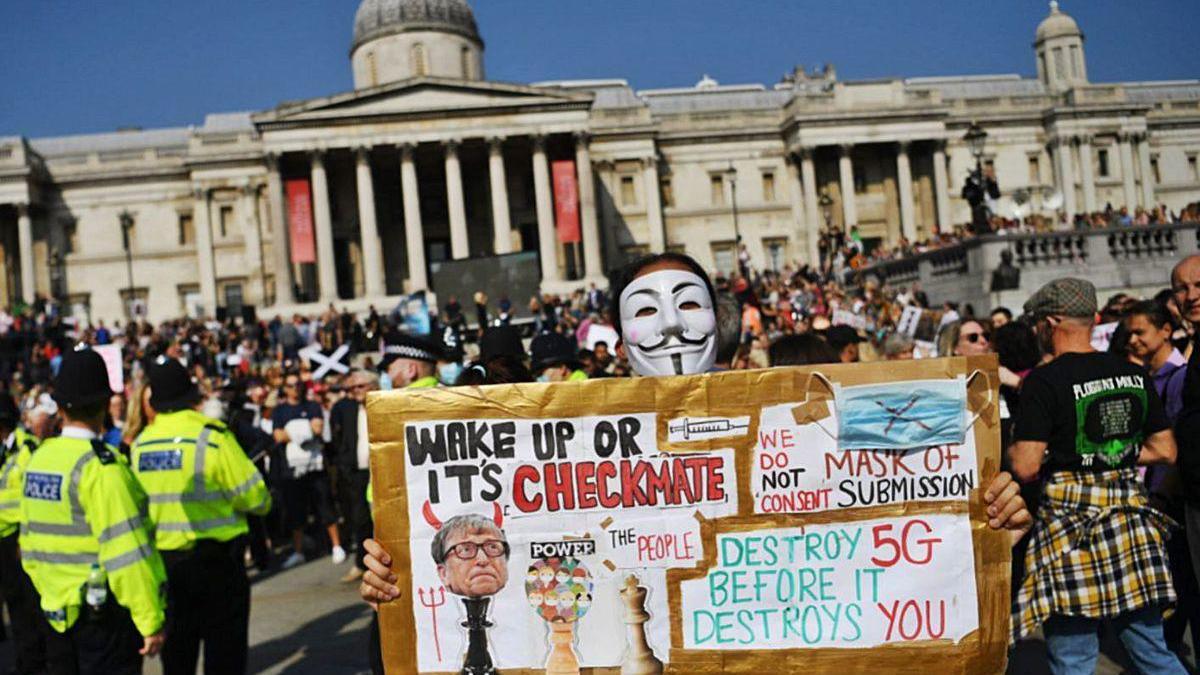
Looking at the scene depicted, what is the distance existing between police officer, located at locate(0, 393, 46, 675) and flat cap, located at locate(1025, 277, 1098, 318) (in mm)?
5510

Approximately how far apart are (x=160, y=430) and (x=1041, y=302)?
4.59 m

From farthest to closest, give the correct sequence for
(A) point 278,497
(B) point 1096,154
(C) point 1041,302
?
(B) point 1096,154 < (A) point 278,497 < (C) point 1041,302

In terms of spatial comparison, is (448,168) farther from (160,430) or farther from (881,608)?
(881,608)

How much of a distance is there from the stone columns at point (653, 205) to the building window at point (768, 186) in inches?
250

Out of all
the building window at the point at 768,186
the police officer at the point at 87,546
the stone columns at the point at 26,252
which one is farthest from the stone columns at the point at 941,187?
the police officer at the point at 87,546

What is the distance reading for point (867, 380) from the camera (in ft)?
9.80

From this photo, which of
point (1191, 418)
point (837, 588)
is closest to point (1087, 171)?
point (1191, 418)

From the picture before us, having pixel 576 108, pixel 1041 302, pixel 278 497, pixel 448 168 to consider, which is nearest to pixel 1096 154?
pixel 576 108

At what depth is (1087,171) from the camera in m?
60.5

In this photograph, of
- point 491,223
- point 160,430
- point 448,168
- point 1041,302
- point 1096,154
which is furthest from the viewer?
point 1096,154

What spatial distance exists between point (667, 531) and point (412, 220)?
47.7m

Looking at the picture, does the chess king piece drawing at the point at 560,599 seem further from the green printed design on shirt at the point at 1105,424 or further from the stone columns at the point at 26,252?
the stone columns at the point at 26,252

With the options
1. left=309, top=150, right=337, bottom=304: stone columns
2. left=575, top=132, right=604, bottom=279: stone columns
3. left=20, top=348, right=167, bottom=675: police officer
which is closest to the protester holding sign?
left=20, top=348, right=167, bottom=675: police officer

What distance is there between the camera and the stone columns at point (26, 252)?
52625 millimetres
